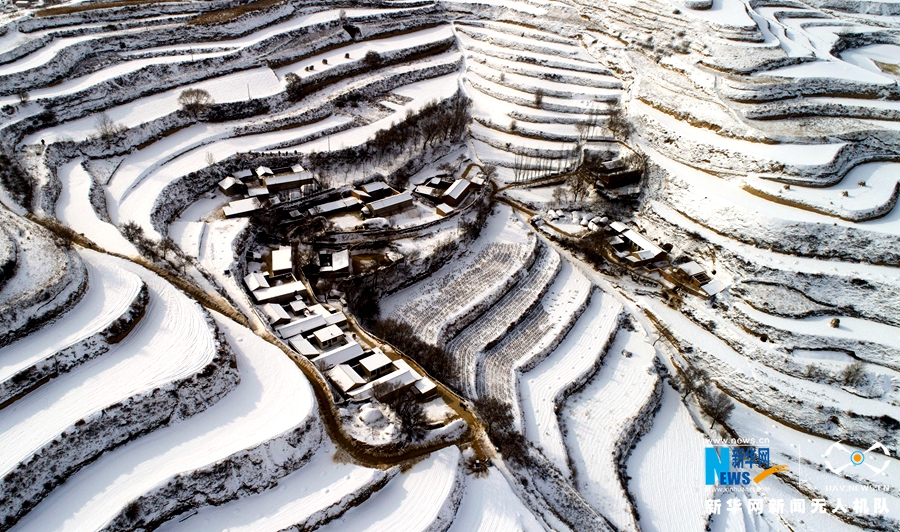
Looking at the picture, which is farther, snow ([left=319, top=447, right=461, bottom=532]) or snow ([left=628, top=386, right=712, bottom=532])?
snow ([left=628, top=386, right=712, bottom=532])

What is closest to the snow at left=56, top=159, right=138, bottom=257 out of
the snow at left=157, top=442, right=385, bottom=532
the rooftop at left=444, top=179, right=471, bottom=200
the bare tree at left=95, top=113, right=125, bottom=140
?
the bare tree at left=95, top=113, right=125, bottom=140

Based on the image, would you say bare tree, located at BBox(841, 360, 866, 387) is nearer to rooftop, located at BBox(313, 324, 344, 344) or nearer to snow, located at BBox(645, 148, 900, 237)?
snow, located at BBox(645, 148, 900, 237)

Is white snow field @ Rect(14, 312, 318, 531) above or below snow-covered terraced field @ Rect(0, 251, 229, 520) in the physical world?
below

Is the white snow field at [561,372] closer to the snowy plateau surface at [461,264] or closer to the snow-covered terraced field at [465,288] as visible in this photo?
the snowy plateau surface at [461,264]

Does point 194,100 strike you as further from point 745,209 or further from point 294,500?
point 745,209

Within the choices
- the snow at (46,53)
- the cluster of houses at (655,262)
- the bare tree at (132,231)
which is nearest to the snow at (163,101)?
the snow at (46,53)

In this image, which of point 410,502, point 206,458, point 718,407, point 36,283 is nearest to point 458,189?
point 718,407
